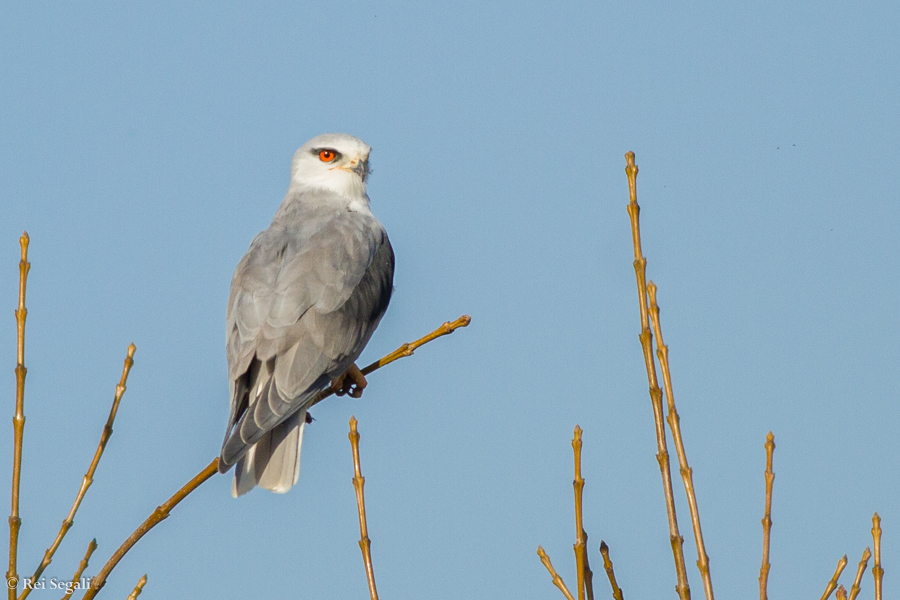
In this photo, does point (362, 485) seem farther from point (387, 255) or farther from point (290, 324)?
point (387, 255)

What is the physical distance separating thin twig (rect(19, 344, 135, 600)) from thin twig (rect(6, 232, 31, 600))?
74mm

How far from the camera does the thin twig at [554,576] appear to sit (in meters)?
2.60

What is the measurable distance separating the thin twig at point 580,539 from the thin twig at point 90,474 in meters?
1.35

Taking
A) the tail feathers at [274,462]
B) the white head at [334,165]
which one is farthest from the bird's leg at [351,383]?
the white head at [334,165]

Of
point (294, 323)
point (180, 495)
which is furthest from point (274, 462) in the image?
point (180, 495)

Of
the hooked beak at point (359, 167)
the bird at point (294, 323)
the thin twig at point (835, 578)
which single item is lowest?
the thin twig at point (835, 578)

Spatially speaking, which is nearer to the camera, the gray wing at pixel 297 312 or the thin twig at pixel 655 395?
the thin twig at pixel 655 395

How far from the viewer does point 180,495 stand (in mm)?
3174

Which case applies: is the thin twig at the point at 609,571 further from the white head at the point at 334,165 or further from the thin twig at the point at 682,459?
the white head at the point at 334,165

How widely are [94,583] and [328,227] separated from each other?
3438mm

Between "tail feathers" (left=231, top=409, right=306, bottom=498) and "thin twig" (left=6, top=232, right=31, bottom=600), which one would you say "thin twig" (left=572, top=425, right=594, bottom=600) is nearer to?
"thin twig" (left=6, top=232, right=31, bottom=600)

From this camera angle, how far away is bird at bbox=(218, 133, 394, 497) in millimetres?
4824

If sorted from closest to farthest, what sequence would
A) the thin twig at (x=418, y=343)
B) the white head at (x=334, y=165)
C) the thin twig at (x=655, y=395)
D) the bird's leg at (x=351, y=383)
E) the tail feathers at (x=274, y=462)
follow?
the thin twig at (x=655, y=395)
the thin twig at (x=418, y=343)
the tail feathers at (x=274, y=462)
the bird's leg at (x=351, y=383)
the white head at (x=334, y=165)

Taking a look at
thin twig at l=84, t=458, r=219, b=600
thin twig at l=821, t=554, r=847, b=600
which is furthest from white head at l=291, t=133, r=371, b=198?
thin twig at l=821, t=554, r=847, b=600
